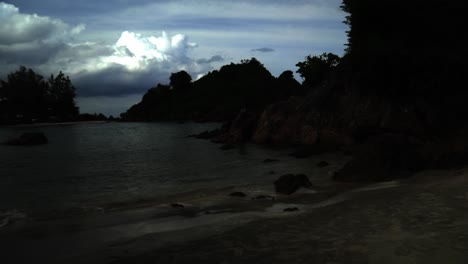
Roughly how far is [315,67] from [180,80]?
119m

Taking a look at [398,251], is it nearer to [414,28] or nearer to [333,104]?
[414,28]

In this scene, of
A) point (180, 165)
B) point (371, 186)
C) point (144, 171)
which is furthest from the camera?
point (180, 165)

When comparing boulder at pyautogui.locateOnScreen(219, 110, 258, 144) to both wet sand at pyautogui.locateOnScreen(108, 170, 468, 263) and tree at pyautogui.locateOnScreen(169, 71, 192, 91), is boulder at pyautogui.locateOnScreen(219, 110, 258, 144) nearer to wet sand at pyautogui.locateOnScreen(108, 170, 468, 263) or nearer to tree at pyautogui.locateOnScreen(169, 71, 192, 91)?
wet sand at pyautogui.locateOnScreen(108, 170, 468, 263)

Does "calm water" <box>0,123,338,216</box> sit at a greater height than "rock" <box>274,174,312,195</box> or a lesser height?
lesser

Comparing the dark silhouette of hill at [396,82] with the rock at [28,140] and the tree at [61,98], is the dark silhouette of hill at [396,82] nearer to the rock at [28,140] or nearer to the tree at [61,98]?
the rock at [28,140]

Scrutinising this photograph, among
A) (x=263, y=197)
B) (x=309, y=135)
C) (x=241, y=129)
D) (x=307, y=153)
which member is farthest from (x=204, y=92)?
(x=263, y=197)

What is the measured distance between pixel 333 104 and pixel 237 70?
447ft

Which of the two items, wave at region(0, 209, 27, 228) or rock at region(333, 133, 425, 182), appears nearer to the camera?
wave at region(0, 209, 27, 228)

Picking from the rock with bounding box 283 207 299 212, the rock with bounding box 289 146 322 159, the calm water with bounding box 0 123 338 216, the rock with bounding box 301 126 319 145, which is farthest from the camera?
the rock with bounding box 301 126 319 145

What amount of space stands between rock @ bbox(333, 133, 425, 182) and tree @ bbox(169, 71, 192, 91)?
149854mm

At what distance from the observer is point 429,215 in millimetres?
7613

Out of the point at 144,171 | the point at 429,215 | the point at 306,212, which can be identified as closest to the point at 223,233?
the point at 306,212

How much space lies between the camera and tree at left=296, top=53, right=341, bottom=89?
1855 inches

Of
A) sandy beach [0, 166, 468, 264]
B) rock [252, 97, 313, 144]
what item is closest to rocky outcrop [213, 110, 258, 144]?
rock [252, 97, 313, 144]
